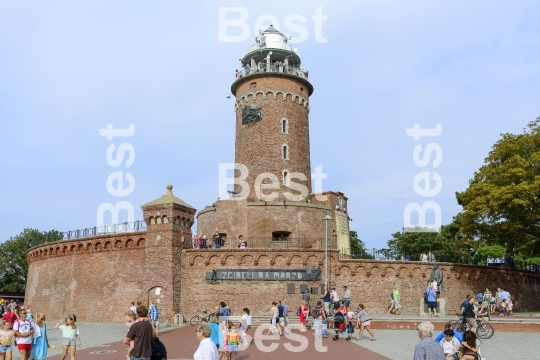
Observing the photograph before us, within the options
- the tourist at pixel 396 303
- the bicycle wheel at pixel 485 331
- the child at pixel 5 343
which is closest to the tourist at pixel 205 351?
the child at pixel 5 343

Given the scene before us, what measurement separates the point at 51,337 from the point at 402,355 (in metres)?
14.9

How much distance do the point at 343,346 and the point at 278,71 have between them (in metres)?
24.6

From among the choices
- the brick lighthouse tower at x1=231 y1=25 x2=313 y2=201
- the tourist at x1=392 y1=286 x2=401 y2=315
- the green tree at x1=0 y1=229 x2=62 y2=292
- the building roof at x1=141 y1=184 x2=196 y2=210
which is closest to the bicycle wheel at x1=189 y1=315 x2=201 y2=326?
the building roof at x1=141 y1=184 x2=196 y2=210

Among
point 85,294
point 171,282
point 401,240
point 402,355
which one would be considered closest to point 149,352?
point 402,355

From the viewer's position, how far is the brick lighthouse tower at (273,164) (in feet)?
112

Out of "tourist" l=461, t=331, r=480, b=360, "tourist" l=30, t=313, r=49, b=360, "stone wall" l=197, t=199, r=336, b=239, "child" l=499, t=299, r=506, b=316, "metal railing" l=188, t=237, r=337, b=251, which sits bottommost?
"child" l=499, t=299, r=506, b=316

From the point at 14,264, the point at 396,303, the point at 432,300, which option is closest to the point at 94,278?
the point at 396,303

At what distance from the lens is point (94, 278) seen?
30625 mm

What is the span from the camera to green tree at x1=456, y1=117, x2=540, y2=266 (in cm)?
2900

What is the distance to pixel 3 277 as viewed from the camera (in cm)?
5756

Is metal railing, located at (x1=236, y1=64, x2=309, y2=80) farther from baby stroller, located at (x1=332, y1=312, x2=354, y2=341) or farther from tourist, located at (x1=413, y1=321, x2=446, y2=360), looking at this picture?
tourist, located at (x1=413, y1=321, x2=446, y2=360)

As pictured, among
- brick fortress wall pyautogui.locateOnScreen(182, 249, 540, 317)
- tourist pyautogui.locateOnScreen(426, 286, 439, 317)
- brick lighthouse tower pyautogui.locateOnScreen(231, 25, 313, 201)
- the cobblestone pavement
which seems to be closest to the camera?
the cobblestone pavement

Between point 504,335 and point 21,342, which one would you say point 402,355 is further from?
point 21,342

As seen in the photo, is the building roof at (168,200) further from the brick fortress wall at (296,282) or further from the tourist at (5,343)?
the tourist at (5,343)
